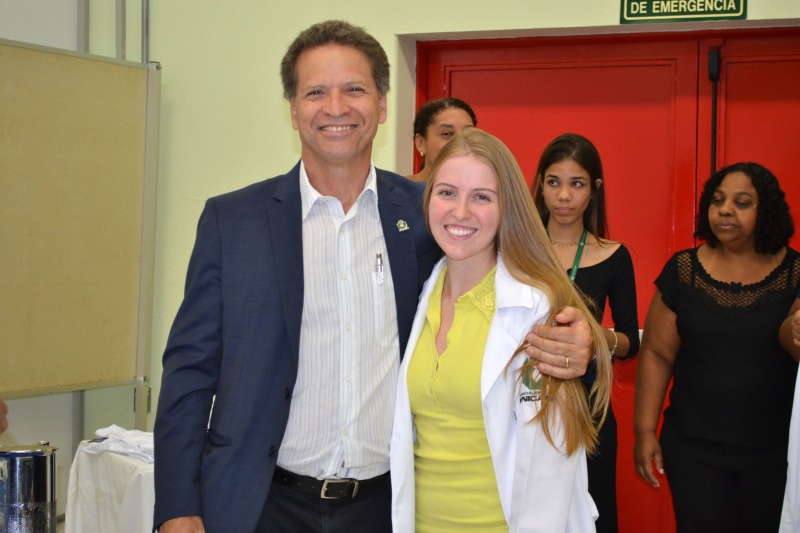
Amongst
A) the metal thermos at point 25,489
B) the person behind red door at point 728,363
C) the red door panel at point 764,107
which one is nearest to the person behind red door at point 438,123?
the person behind red door at point 728,363

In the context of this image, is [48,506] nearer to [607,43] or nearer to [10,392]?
[10,392]

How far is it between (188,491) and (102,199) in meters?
2.51

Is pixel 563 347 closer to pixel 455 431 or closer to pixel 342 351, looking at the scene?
pixel 455 431

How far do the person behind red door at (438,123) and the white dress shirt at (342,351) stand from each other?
145 centimetres

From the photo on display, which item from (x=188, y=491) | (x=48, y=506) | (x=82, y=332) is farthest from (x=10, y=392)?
(x=48, y=506)

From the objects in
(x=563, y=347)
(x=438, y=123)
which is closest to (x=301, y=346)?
(x=563, y=347)

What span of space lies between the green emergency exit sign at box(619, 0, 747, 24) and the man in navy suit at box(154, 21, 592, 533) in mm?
1987

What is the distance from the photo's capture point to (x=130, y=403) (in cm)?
441

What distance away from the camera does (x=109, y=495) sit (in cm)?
310

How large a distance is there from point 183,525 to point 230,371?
331 millimetres

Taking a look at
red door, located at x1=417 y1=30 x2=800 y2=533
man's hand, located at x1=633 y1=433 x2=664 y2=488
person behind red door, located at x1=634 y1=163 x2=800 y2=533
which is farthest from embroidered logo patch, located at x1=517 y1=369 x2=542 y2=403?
red door, located at x1=417 y1=30 x2=800 y2=533

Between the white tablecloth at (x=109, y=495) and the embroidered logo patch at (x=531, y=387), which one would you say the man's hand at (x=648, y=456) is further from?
the white tablecloth at (x=109, y=495)

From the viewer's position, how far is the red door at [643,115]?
375 centimetres

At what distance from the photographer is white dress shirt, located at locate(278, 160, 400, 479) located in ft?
6.16
